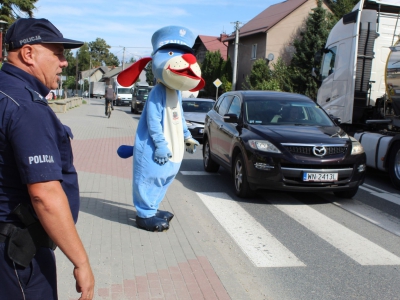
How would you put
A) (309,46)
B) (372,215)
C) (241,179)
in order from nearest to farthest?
(372,215), (241,179), (309,46)

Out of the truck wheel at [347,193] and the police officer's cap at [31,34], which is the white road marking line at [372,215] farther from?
the police officer's cap at [31,34]

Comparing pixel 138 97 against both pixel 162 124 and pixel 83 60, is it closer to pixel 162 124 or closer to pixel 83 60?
pixel 162 124

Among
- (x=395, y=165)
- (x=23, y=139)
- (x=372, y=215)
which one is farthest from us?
(x=395, y=165)

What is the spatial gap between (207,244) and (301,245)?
112cm


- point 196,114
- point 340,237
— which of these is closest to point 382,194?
point 340,237

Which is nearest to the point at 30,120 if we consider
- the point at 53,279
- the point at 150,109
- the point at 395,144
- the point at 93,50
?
the point at 53,279

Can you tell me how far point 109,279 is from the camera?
4039 millimetres

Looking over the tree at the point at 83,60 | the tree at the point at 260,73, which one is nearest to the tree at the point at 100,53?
the tree at the point at 83,60

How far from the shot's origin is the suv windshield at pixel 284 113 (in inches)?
323

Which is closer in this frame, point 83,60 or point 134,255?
point 134,255

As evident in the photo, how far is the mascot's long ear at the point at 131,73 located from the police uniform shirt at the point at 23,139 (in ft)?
12.0

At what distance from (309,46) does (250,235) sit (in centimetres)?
3525

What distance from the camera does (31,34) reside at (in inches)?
82.8

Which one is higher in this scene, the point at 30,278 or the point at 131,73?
the point at 131,73
